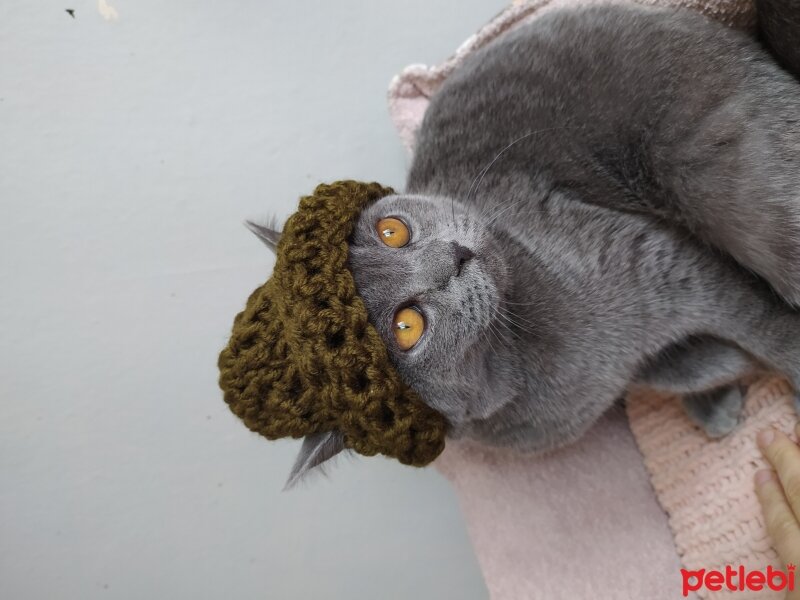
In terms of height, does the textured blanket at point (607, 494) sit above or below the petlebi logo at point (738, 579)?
above

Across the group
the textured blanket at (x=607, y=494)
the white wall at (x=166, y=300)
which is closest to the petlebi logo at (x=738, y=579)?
the textured blanket at (x=607, y=494)

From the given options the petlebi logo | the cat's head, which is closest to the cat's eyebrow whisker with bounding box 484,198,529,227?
the cat's head

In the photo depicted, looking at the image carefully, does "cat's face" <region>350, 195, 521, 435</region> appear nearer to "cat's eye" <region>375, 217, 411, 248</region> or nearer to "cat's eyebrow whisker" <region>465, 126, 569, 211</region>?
"cat's eye" <region>375, 217, 411, 248</region>

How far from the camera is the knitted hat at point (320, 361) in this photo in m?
0.62

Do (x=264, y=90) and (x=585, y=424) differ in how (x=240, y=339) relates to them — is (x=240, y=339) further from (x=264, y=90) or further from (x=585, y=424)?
(x=264, y=90)

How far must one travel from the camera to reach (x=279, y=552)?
1192 mm

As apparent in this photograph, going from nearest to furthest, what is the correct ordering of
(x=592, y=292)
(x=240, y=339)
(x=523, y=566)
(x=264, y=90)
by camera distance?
(x=240, y=339) → (x=592, y=292) → (x=523, y=566) → (x=264, y=90)

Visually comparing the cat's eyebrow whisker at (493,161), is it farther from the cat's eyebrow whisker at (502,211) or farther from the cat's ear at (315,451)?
the cat's ear at (315,451)

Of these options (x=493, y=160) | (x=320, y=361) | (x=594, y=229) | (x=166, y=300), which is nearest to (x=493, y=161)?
(x=493, y=160)

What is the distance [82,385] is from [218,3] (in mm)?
776

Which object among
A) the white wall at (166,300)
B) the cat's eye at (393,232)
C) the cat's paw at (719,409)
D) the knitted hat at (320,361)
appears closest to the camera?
the knitted hat at (320,361)

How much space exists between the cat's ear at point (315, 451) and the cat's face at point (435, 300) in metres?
0.11

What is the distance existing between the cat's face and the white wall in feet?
1.70

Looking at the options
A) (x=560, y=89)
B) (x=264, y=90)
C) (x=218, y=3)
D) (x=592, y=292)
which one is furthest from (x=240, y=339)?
(x=218, y=3)
